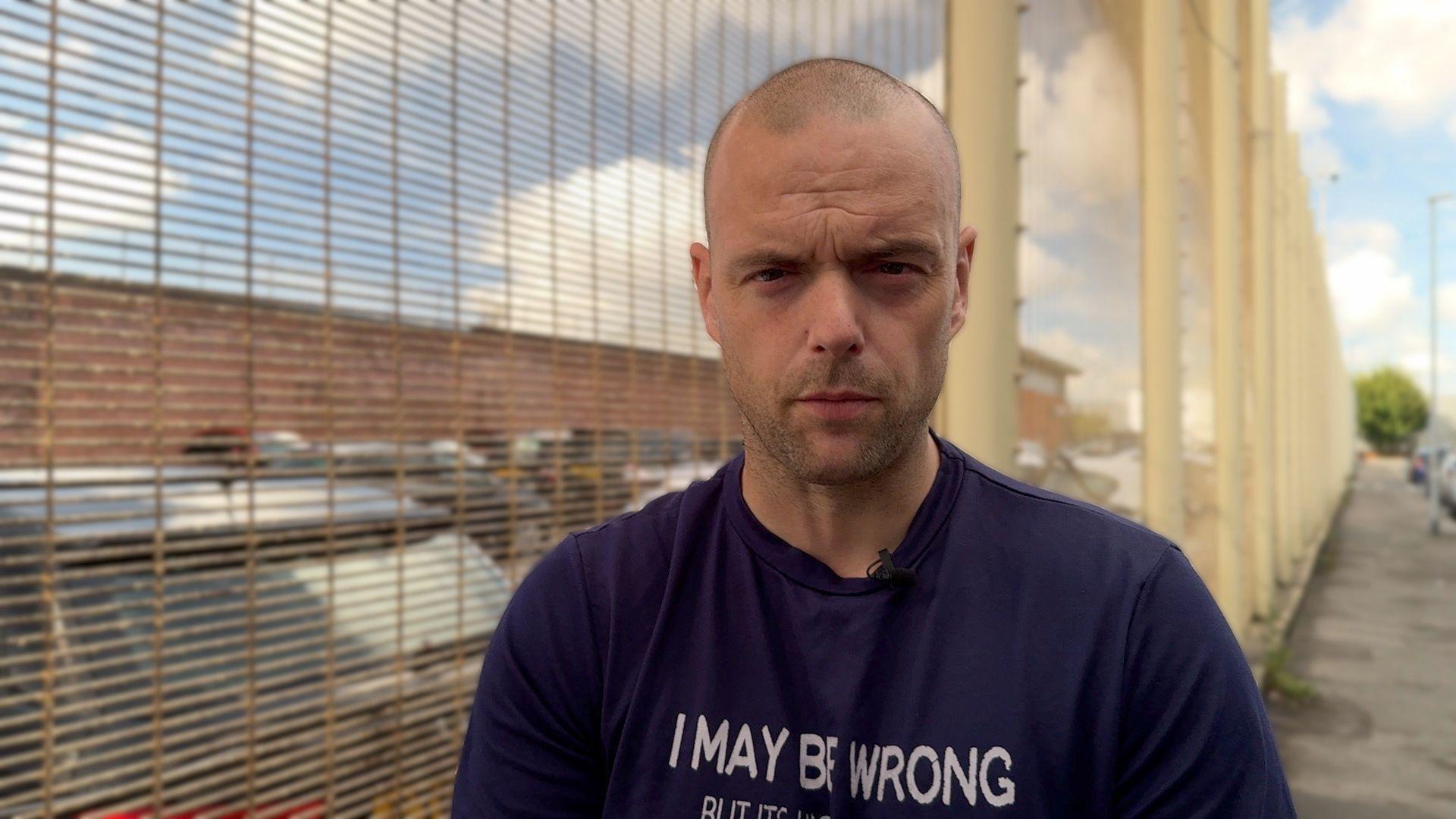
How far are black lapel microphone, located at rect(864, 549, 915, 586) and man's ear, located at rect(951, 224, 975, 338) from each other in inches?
14.1

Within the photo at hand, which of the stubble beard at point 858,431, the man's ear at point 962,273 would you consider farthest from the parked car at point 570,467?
the man's ear at point 962,273

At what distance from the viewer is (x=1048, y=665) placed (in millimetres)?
1309

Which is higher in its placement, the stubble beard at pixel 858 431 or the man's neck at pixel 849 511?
the stubble beard at pixel 858 431

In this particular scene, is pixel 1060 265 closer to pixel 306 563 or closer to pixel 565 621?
pixel 306 563

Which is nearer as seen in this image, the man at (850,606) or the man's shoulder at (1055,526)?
the man at (850,606)

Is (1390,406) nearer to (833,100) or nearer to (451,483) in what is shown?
(451,483)

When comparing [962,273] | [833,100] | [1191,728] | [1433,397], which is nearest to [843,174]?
[833,100]

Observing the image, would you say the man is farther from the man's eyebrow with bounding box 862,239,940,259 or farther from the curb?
the curb

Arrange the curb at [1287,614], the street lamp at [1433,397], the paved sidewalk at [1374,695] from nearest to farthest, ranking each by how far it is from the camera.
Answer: the paved sidewalk at [1374,695]
the curb at [1287,614]
the street lamp at [1433,397]

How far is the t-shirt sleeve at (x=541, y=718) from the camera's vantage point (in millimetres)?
1443

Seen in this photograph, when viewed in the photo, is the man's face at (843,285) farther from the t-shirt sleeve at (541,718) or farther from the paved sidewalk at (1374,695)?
the paved sidewalk at (1374,695)

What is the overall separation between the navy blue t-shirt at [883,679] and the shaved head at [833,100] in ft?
1.65

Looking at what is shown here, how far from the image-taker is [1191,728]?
1284 mm

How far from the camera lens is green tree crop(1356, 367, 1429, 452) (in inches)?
2960
